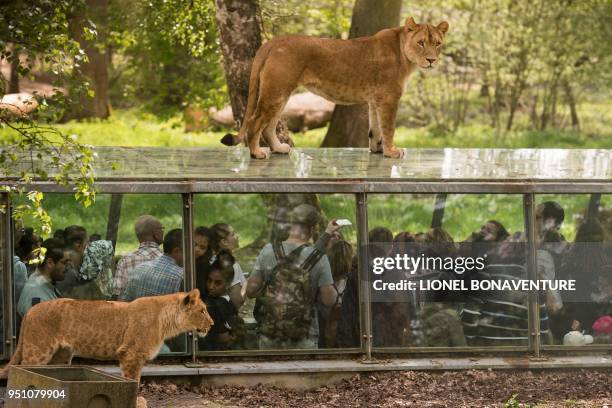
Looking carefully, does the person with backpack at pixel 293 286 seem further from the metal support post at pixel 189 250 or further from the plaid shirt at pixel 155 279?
the plaid shirt at pixel 155 279

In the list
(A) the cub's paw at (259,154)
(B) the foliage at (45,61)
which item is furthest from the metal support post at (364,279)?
(B) the foliage at (45,61)

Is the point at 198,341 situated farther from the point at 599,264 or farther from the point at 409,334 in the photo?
the point at 599,264

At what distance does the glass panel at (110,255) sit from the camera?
11445mm

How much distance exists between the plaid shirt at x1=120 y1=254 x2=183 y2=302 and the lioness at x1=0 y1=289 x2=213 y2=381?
0.71m

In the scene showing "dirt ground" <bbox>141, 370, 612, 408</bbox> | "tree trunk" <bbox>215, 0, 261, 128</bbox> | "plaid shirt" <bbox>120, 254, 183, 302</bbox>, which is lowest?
"dirt ground" <bbox>141, 370, 612, 408</bbox>

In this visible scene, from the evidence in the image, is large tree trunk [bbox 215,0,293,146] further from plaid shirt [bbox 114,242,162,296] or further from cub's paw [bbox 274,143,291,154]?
plaid shirt [bbox 114,242,162,296]

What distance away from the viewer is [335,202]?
12281mm

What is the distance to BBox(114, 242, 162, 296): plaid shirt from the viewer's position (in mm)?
11523

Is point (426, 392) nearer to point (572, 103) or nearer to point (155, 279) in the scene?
point (155, 279)

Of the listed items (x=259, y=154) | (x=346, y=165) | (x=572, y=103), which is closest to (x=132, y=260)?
(x=259, y=154)

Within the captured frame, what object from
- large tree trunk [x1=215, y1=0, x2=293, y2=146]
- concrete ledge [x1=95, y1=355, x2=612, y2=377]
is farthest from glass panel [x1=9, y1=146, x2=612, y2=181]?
concrete ledge [x1=95, y1=355, x2=612, y2=377]

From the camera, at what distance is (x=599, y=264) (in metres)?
12.2

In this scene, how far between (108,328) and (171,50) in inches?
434

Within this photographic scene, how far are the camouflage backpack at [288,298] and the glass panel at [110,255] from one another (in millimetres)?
717
